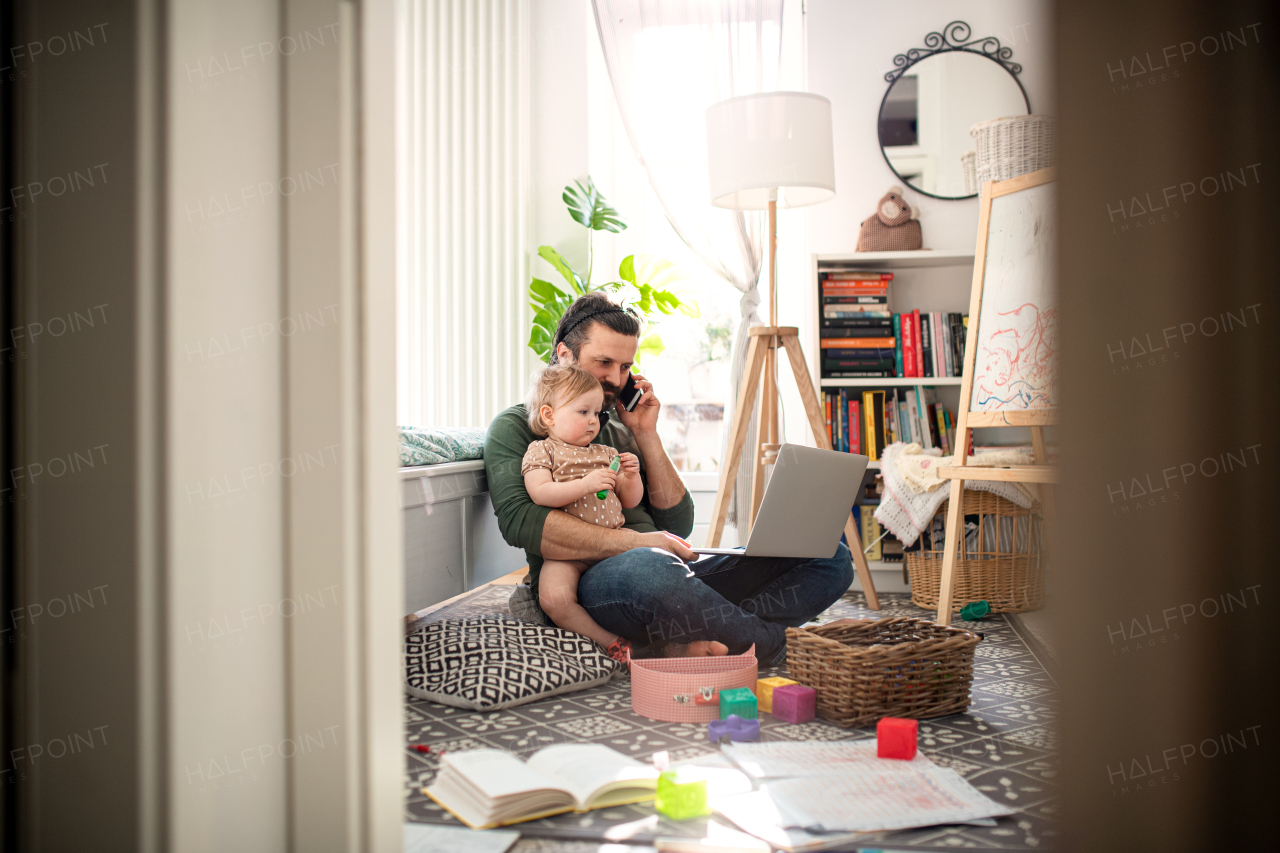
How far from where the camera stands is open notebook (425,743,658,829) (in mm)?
1142

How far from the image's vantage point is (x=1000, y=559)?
274 cm

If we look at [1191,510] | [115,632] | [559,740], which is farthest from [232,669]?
[559,740]

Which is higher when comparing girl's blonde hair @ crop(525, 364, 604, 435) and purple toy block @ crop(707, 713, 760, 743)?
girl's blonde hair @ crop(525, 364, 604, 435)

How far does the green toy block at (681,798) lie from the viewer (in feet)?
3.76

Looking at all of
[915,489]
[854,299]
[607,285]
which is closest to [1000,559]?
[915,489]

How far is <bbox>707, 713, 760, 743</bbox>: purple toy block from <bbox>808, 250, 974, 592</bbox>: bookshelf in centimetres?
185

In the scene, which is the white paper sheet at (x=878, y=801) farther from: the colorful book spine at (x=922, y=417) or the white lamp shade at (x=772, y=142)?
the colorful book spine at (x=922, y=417)

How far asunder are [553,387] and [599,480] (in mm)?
269

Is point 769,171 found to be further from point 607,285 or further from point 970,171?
point 970,171

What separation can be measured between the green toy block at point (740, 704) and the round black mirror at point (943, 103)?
2676 millimetres

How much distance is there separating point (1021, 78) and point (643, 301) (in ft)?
5.98

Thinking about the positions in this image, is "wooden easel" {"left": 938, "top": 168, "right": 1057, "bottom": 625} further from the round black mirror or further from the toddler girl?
the round black mirror

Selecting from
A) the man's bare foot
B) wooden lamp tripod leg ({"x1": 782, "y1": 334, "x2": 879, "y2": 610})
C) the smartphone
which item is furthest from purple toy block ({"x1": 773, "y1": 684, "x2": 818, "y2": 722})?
wooden lamp tripod leg ({"x1": 782, "y1": 334, "x2": 879, "y2": 610})

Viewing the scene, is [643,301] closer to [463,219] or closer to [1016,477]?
[463,219]
